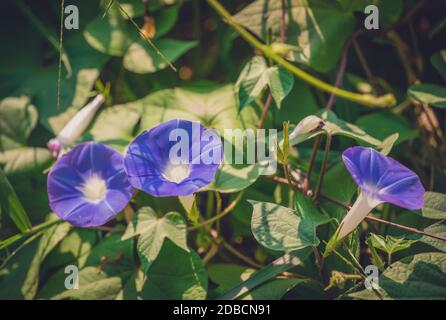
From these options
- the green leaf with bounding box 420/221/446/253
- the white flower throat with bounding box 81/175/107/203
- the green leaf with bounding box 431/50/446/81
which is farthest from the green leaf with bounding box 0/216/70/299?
the green leaf with bounding box 431/50/446/81

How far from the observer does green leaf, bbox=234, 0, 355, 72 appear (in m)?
1.27

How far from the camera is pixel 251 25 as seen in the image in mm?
1261

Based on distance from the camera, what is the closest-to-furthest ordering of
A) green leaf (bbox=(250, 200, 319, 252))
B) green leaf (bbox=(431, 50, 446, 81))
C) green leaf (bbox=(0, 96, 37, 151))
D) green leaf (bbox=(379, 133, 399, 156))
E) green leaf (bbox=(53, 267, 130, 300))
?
green leaf (bbox=(250, 200, 319, 252)) → green leaf (bbox=(379, 133, 399, 156)) → green leaf (bbox=(53, 267, 130, 300)) → green leaf (bbox=(431, 50, 446, 81)) → green leaf (bbox=(0, 96, 37, 151))

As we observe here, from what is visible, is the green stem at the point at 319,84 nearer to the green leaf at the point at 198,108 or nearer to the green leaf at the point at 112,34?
the green leaf at the point at 198,108

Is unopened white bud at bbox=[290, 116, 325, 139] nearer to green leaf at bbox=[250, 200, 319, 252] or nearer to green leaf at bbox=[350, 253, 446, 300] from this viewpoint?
green leaf at bbox=[250, 200, 319, 252]

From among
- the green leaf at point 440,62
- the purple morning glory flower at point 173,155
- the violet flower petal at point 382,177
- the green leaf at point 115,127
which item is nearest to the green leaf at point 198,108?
the green leaf at point 115,127

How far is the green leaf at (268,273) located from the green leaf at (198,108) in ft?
1.15

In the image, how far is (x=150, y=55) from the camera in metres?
1.38

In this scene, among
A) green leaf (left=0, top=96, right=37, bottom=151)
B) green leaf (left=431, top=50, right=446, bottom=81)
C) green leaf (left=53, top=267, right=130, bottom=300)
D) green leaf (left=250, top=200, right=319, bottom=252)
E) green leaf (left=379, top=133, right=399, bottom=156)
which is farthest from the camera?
green leaf (left=0, top=96, right=37, bottom=151)

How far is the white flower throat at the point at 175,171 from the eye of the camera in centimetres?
105

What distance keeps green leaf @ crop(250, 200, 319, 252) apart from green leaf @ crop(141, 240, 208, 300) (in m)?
0.25

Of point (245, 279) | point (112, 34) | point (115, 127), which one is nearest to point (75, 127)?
point (115, 127)

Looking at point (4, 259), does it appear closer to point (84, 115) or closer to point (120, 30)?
point (84, 115)
